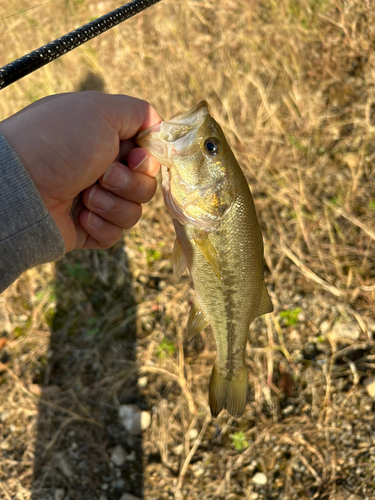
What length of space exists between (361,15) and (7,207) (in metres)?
3.90

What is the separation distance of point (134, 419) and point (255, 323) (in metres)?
1.37

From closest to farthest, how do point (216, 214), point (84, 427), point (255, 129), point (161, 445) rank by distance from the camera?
point (216, 214)
point (161, 445)
point (84, 427)
point (255, 129)

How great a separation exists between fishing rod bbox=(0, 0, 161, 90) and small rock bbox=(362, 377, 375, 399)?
3.01m

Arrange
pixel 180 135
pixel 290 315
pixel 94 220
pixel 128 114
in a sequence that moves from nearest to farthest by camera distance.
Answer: pixel 180 135 < pixel 128 114 < pixel 94 220 < pixel 290 315

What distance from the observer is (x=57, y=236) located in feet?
5.70

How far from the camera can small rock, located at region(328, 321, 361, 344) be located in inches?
117

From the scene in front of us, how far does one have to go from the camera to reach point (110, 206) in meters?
2.21

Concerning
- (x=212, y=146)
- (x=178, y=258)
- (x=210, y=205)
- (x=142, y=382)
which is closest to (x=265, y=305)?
(x=178, y=258)

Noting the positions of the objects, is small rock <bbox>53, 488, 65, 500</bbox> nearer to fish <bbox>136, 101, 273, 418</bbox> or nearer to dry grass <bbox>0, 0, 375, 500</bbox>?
dry grass <bbox>0, 0, 375, 500</bbox>

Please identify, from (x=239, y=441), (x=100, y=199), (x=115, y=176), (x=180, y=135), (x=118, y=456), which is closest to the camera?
(x=180, y=135)

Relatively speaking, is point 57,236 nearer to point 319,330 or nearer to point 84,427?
point 84,427

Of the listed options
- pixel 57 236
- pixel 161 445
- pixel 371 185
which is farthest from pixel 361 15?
pixel 161 445

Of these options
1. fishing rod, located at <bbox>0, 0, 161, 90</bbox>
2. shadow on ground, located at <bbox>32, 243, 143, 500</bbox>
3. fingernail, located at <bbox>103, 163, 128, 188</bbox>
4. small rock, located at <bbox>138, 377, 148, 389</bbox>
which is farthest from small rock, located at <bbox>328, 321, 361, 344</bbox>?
fishing rod, located at <bbox>0, 0, 161, 90</bbox>

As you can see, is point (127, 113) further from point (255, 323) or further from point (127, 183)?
point (255, 323)
